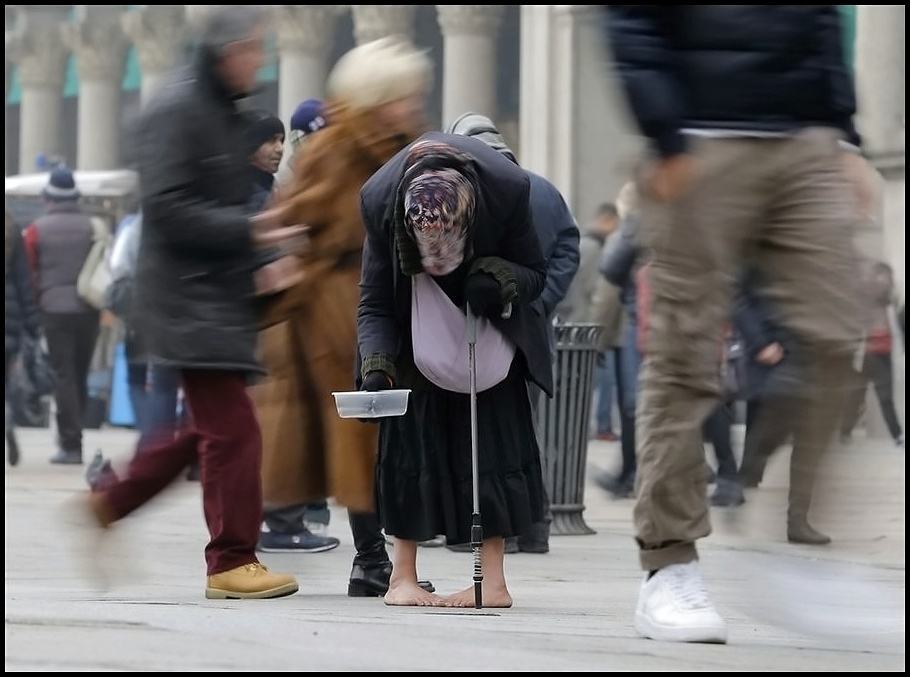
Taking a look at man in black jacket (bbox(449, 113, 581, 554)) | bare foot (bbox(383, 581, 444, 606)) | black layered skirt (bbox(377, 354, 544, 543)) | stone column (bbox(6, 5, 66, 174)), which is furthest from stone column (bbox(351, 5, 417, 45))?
bare foot (bbox(383, 581, 444, 606))

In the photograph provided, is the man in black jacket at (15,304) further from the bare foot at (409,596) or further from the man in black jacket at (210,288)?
the bare foot at (409,596)

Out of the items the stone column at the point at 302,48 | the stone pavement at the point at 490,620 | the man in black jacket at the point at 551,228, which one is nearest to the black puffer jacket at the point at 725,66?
the stone pavement at the point at 490,620

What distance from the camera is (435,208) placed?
6.00 metres

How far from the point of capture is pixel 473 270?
6180 mm

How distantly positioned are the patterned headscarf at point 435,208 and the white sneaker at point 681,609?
1444 mm

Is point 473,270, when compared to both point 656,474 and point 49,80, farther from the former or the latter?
point 49,80

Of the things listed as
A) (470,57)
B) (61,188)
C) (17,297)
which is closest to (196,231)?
(17,297)

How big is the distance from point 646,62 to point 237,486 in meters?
2.13

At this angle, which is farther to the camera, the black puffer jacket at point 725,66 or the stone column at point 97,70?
the stone column at point 97,70

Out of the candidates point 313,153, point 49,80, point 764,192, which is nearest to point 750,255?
point 764,192

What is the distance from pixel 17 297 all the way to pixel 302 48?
764 inches

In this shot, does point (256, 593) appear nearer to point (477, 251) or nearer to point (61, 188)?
point (477, 251)

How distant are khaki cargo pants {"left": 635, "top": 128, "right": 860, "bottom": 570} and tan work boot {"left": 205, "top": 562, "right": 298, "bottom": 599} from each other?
180cm

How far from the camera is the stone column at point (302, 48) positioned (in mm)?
33500
